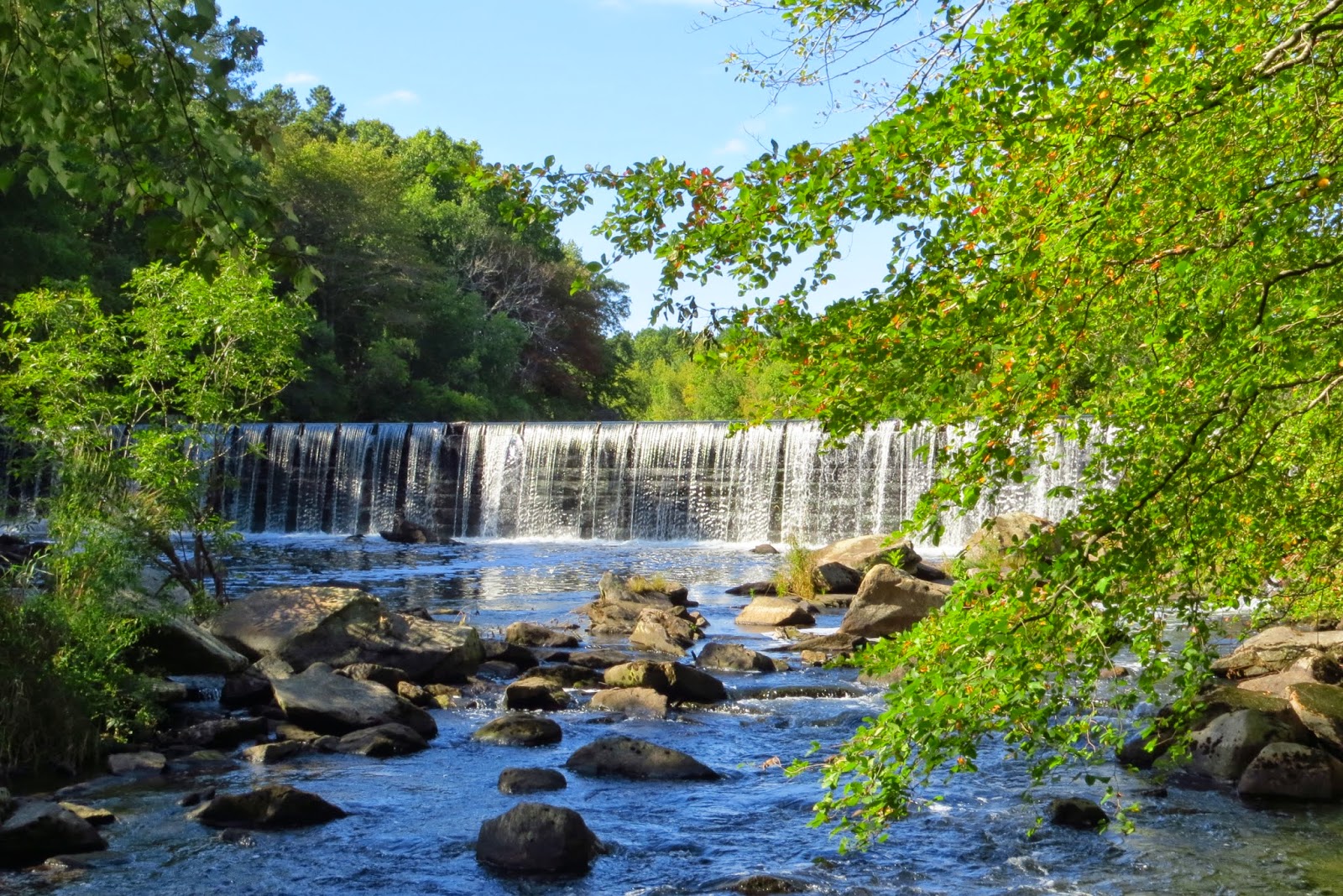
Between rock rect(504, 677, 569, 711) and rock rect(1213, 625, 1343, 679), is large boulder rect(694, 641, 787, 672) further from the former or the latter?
rock rect(1213, 625, 1343, 679)

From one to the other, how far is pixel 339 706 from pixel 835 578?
9697 mm

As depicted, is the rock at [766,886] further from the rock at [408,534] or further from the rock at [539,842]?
the rock at [408,534]

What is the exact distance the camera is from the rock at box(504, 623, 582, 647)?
14016mm

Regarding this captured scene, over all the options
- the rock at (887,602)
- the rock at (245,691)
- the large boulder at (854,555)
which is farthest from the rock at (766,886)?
the large boulder at (854,555)

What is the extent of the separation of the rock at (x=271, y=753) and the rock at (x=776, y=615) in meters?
7.36

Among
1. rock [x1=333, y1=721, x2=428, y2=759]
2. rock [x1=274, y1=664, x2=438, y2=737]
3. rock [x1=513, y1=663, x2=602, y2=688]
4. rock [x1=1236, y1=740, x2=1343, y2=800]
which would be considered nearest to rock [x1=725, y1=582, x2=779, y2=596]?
rock [x1=513, y1=663, x2=602, y2=688]

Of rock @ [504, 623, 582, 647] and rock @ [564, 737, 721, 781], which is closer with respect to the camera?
rock @ [564, 737, 721, 781]

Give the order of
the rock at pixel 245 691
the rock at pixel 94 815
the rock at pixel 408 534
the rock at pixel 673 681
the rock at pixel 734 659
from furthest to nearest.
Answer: the rock at pixel 408 534, the rock at pixel 734 659, the rock at pixel 673 681, the rock at pixel 245 691, the rock at pixel 94 815

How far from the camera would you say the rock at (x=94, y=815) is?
730 cm

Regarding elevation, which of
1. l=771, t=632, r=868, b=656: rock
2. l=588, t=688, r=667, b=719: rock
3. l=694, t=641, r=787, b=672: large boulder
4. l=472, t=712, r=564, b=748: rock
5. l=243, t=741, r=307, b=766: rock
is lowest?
l=243, t=741, r=307, b=766: rock

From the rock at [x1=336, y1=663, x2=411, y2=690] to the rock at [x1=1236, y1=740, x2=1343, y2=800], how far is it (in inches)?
259

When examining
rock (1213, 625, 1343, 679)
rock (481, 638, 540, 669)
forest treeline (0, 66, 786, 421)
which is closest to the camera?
rock (1213, 625, 1343, 679)

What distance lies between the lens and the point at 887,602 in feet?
47.0

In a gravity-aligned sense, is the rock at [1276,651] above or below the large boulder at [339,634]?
above
